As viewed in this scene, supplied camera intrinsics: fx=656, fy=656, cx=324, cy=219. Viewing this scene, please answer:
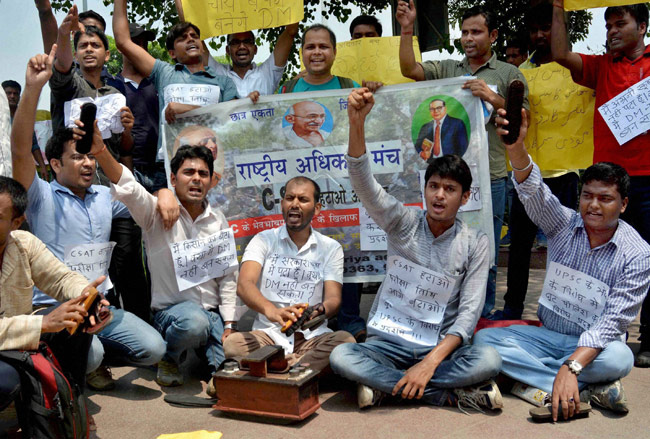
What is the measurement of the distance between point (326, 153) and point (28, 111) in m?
2.16

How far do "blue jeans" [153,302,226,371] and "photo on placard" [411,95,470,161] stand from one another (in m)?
1.96

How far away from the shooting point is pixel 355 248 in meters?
4.93

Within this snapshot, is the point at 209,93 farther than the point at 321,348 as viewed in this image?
Yes

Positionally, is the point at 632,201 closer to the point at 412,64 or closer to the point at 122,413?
the point at 412,64

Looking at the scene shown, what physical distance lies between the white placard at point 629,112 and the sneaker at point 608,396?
1754mm

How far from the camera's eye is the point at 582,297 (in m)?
3.92

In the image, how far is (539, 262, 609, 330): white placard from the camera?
12.6ft

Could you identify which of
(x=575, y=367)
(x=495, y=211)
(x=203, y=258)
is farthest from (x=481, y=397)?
(x=203, y=258)

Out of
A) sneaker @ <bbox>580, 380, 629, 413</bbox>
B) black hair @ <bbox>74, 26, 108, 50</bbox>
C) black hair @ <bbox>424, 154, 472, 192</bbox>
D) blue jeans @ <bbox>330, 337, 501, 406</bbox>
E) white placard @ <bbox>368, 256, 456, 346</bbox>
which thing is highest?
black hair @ <bbox>74, 26, 108, 50</bbox>

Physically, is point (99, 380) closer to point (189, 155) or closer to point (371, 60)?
point (189, 155)

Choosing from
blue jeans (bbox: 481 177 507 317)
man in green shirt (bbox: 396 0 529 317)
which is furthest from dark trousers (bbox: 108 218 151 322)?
blue jeans (bbox: 481 177 507 317)

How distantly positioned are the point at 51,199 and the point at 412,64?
276 cm

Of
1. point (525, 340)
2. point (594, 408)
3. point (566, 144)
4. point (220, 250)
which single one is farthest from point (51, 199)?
point (566, 144)

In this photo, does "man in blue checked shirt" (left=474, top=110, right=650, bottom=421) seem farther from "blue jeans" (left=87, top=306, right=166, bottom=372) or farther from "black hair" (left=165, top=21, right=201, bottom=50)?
"black hair" (left=165, top=21, right=201, bottom=50)
